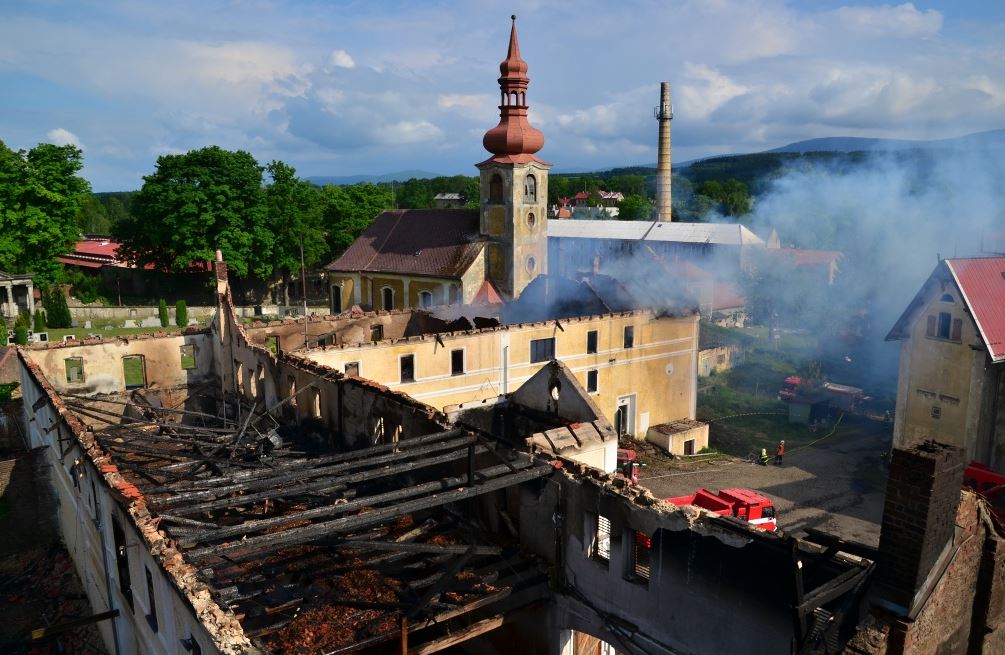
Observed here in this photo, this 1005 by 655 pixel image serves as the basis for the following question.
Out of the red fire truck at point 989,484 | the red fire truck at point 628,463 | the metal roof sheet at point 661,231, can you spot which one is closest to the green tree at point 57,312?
the red fire truck at point 628,463

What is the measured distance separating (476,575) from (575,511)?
81.6 inches

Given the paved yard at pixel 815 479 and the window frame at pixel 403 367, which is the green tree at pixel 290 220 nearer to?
the window frame at pixel 403 367

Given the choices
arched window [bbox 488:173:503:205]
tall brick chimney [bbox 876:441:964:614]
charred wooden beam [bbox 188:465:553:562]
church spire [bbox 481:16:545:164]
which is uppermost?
church spire [bbox 481:16:545:164]

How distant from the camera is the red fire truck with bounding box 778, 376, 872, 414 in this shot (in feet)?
116

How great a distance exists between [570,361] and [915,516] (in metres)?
22.3

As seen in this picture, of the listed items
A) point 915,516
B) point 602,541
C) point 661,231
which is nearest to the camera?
point 915,516

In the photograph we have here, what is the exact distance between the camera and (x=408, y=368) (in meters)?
26.9

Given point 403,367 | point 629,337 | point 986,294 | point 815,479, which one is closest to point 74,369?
point 403,367

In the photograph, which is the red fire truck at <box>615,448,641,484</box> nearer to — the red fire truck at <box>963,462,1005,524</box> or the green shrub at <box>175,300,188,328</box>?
the red fire truck at <box>963,462,1005,524</box>

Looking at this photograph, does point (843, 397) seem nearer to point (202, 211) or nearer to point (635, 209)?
point (202, 211)

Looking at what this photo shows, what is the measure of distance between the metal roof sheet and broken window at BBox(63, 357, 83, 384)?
4862 centimetres

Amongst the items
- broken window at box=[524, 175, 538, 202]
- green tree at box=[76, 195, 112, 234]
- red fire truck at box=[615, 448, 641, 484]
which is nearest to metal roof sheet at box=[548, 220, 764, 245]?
broken window at box=[524, 175, 538, 202]

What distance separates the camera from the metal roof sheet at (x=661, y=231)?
6247 centimetres

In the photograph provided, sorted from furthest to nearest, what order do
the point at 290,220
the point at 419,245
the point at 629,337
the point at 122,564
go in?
the point at 290,220 < the point at 419,245 < the point at 629,337 < the point at 122,564
